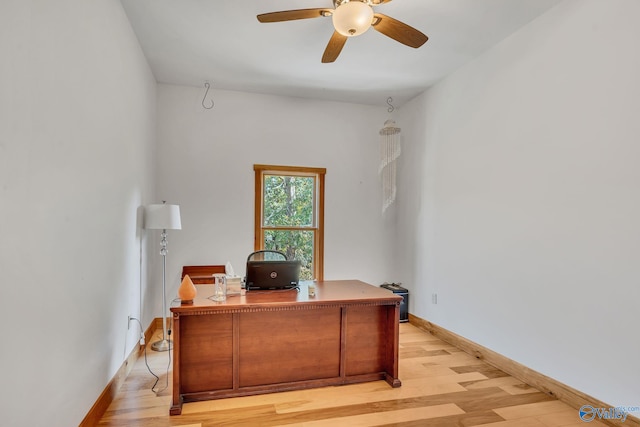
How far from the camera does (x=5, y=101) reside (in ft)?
4.36

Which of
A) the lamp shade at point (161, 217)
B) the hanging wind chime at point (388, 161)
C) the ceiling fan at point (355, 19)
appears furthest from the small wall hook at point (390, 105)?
the lamp shade at point (161, 217)

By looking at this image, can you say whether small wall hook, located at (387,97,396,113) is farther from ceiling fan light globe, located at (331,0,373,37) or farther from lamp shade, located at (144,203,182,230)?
lamp shade, located at (144,203,182,230)

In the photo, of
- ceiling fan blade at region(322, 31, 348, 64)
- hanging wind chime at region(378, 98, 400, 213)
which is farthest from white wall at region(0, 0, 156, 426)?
hanging wind chime at region(378, 98, 400, 213)

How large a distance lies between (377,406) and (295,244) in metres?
2.70

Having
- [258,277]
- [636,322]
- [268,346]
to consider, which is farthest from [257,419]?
[636,322]

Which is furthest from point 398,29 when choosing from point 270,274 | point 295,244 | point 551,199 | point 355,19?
point 295,244

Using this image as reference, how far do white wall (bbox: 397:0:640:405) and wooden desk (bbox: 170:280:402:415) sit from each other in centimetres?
117

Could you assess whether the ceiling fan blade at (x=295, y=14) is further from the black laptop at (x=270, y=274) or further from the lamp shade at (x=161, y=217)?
the lamp shade at (x=161, y=217)

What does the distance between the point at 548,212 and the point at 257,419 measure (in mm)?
2634

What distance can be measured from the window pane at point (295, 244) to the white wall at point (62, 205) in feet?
6.81

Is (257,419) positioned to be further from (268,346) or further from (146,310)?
(146,310)

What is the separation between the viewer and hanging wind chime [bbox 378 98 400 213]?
4.84 meters

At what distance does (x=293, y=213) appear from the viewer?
16.2ft

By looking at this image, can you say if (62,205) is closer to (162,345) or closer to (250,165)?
(162,345)
